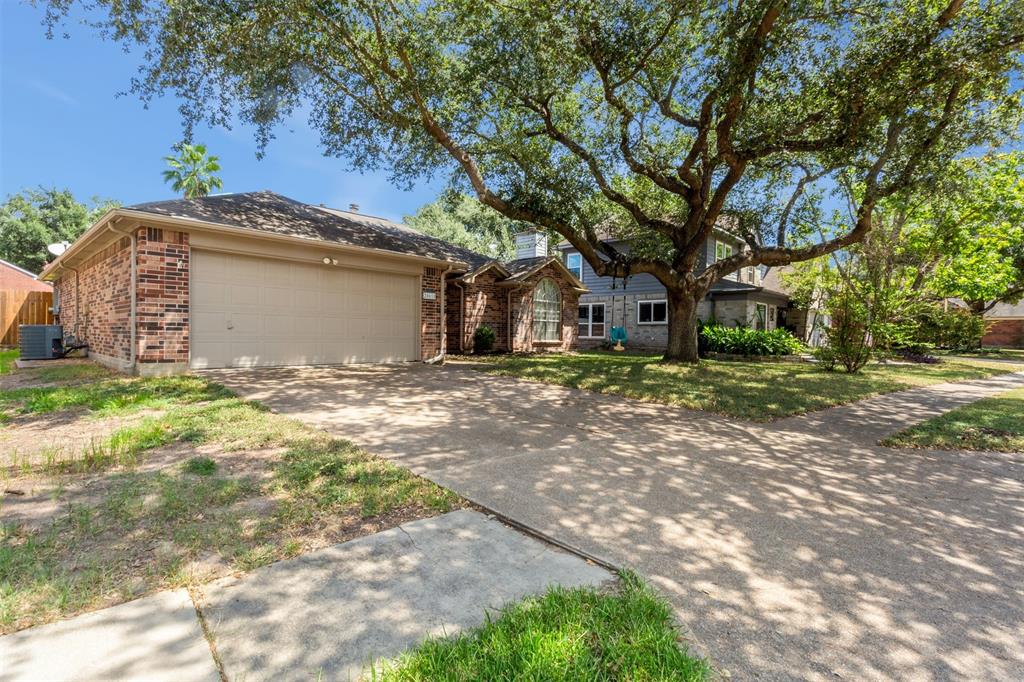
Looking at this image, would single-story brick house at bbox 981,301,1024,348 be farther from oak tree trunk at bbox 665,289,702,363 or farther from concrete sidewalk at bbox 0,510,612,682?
concrete sidewalk at bbox 0,510,612,682

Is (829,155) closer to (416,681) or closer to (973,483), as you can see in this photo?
(973,483)

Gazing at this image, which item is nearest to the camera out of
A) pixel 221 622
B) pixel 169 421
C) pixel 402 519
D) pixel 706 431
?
pixel 221 622

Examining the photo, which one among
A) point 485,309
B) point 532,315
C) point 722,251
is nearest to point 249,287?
point 485,309

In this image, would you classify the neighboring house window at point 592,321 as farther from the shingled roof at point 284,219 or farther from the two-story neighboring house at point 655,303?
the shingled roof at point 284,219

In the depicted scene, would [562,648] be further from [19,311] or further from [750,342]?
[19,311]

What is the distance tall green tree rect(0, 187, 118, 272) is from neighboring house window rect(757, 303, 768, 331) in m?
40.2

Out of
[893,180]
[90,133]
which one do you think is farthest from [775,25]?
[90,133]

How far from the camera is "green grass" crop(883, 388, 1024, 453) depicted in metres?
5.20

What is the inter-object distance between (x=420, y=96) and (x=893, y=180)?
10094mm

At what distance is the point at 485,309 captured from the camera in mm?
15547

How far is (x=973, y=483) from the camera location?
4020mm

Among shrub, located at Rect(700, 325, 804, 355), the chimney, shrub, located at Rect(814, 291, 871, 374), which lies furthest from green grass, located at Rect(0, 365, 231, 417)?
Answer: shrub, located at Rect(700, 325, 804, 355)

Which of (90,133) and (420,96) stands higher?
(90,133)

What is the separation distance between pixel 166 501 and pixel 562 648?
2712 mm
